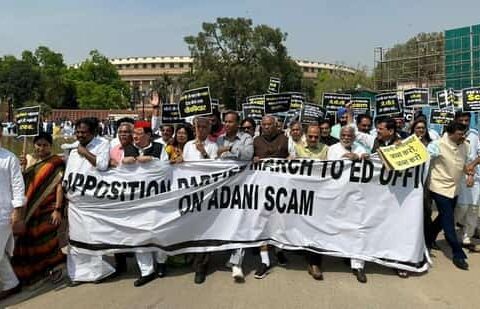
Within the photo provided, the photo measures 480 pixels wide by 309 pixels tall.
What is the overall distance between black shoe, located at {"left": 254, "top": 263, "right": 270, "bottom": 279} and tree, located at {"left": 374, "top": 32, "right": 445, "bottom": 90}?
4844 centimetres

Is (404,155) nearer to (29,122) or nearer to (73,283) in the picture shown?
(73,283)

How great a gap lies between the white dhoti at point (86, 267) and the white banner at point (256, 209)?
9 cm

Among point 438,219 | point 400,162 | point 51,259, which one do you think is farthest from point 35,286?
point 438,219

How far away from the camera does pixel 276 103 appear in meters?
11.0

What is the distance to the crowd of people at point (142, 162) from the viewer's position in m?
5.40

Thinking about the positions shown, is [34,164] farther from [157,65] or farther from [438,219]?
→ [157,65]

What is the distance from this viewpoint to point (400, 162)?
6020mm

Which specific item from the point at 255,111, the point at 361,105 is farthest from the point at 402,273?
the point at 361,105

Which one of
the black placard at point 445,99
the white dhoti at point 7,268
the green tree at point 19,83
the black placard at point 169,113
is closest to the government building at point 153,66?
the green tree at point 19,83

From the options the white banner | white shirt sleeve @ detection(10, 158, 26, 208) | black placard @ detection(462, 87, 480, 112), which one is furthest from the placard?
black placard @ detection(462, 87, 480, 112)

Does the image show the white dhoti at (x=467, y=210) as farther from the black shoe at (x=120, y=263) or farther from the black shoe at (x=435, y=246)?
the black shoe at (x=120, y=263)

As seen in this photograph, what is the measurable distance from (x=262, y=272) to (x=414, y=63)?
174 ft

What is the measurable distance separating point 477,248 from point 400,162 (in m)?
2.05

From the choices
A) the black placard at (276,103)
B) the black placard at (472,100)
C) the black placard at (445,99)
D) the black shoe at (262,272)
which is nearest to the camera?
the black shoe at (262,272)
